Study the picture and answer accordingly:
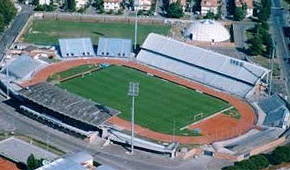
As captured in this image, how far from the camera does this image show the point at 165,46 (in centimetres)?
11050

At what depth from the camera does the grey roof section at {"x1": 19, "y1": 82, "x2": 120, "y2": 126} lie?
88.2 metres

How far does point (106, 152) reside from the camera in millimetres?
84750

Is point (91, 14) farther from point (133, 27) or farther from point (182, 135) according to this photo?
point (182, 135)

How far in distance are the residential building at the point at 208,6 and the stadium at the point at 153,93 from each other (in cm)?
2740

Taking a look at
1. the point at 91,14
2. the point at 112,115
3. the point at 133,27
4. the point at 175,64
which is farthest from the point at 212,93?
the point at 91,14

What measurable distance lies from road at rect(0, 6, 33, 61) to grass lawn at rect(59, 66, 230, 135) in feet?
56.5

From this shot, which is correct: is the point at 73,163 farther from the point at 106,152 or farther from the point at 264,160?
the point at 264,160

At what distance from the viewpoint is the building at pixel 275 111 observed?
91.2 metres

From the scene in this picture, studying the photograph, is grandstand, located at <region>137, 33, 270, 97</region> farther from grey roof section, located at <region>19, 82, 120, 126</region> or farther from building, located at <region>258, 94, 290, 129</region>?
grey roof section, located at <region>19, 82, 120, 126</region>

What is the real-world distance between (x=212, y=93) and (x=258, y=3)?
47.3m

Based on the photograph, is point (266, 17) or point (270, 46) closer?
point (270, 46)

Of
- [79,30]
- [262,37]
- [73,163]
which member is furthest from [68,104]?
[262,37]

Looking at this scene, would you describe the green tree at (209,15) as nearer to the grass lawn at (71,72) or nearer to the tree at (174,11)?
the tree at (174,11)

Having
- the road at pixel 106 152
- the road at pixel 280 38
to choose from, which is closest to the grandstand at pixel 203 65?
the road at pixel 280 38
